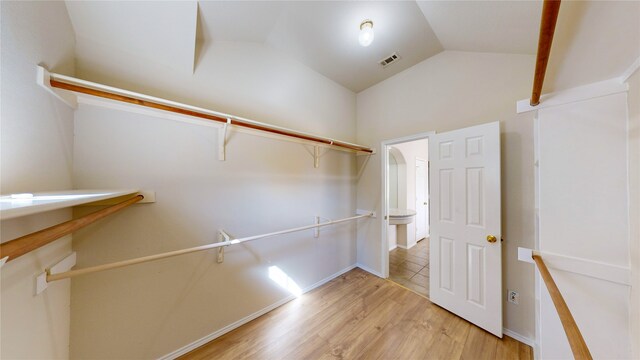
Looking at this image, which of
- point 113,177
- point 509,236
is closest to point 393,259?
point 509,236

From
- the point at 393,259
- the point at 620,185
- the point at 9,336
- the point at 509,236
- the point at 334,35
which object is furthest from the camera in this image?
the point at 393,259

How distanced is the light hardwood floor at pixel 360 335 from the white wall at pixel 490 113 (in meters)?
0.45

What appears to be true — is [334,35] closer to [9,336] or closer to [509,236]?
[509,236]

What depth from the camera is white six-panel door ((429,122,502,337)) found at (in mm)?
1670

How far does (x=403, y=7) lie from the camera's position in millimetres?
1584

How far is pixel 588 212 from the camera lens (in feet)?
3.14

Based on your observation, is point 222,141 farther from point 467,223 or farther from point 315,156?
point 467,223

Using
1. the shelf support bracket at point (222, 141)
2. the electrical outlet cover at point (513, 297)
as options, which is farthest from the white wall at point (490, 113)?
the shelf support bracket at point (222, 141)

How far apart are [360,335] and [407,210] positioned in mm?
2572

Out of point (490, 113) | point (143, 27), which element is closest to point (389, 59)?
point (490, 113)

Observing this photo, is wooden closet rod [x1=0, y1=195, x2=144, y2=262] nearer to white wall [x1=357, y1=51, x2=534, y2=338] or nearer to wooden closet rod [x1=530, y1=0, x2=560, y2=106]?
wooden closet rod [x1=530, y1=0, x2=560, y2=106]

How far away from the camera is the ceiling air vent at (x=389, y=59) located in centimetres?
217

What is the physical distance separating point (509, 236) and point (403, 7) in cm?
222

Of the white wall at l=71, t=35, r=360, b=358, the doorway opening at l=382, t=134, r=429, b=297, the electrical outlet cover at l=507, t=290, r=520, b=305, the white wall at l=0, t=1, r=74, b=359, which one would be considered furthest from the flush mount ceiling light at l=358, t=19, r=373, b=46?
the electrical outlet cover at l=507, t=290, r=520, b=305
